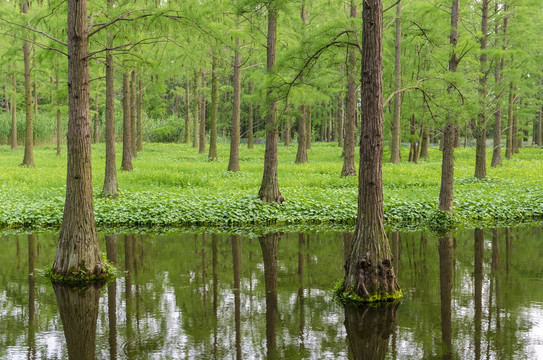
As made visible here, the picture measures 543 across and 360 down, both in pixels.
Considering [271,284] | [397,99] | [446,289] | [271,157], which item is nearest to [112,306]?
[271,284]

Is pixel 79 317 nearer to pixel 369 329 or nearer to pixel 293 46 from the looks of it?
pixel 369 329

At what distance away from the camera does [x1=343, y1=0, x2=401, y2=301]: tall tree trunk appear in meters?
8.23

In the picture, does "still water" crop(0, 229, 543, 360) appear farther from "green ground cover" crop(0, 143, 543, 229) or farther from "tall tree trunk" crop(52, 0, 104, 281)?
"green ground cover" crop(0, 143, 543, 229)

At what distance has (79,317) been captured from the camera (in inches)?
296

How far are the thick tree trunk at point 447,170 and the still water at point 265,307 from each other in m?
2.88

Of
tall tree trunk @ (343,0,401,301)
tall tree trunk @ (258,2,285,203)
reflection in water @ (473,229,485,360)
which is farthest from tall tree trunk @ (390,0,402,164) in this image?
tall tree trunk @ (343,0,401,301)

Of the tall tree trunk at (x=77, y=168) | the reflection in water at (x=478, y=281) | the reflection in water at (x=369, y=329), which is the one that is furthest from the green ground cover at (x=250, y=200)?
the reflection in water at (x=369, y=329)

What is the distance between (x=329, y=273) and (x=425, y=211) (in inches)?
267

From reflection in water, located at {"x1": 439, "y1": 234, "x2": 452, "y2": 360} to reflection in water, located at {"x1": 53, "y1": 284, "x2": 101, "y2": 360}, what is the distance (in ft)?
14.4

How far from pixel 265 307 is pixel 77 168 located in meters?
4.22

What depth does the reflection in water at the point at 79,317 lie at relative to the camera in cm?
633

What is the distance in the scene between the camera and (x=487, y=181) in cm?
2148

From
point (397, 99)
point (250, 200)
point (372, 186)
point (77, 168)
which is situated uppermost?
point (397, 99)

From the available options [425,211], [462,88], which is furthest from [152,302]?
[425,211]
